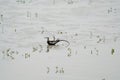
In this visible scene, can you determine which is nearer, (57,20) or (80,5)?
(57,20)

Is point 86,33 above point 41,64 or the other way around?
above

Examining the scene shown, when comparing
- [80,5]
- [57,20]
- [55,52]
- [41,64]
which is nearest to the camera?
[41,64]

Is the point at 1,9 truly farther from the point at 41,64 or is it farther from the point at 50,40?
the point at 41,64

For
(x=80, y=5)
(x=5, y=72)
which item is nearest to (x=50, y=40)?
(x=5, y=72)

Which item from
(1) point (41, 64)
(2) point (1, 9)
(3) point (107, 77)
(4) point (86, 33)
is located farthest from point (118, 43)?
(2) point (1, 9)

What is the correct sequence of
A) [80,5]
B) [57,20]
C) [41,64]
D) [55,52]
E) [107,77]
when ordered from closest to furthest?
[107,77]
[41,64]
[55,52]
[57,20]
[80,5]

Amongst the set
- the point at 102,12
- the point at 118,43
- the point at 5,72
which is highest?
the point at 102,12
